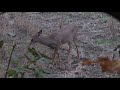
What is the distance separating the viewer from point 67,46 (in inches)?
185

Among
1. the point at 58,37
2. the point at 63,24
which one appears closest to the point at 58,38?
the point at 58,37

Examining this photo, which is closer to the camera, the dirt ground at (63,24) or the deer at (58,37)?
the dirt ground at (63,24)

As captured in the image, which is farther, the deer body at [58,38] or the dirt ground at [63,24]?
the deer body at [58,38]

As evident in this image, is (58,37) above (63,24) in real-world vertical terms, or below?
below

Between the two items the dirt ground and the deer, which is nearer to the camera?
the dirt ground

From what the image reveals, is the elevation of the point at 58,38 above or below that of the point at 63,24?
below

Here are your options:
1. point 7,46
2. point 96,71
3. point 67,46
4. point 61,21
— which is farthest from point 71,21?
point 96,71

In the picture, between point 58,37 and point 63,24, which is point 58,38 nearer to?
point 58,37

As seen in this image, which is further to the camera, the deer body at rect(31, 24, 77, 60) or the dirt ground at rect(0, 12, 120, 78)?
the deer body at rect(31, 24, 77, 60)

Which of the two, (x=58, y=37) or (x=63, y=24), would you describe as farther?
(x=63, y=24)

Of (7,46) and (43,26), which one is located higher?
(43,26)
